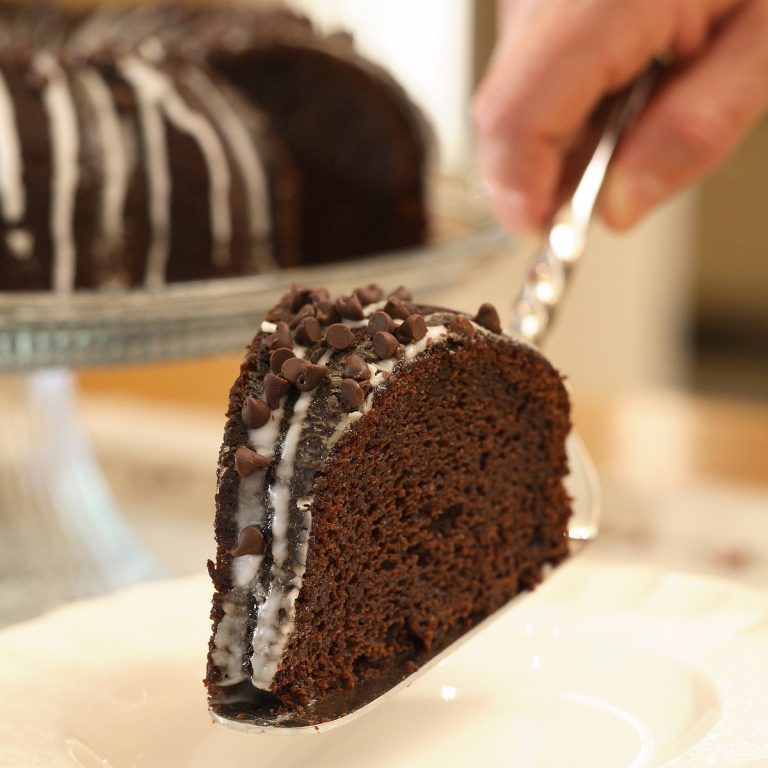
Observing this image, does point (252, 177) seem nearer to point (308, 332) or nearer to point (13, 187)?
point (13, 187)

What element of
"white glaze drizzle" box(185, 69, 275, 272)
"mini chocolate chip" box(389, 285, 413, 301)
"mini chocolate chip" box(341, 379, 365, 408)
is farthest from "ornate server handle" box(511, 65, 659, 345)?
"white glaze drizzle" box(185, 69, 275, 272)

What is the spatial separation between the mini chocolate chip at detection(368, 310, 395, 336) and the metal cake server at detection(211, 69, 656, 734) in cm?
16

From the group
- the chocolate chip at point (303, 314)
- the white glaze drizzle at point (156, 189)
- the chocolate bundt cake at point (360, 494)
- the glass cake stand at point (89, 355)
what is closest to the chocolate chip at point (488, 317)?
the chocolate bundt cake at point (360, 494)

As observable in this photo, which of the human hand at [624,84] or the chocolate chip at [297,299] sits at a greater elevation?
the human hand at [624,84]

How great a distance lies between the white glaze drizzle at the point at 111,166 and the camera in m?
1.21

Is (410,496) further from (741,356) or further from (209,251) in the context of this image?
(741,356)

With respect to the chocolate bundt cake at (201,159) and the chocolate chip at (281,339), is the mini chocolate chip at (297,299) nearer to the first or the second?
the chocolate chip at (281,339)

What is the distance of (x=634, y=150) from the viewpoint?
1.08 m

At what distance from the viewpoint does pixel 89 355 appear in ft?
3.45

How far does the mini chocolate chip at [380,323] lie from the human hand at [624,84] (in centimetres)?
44

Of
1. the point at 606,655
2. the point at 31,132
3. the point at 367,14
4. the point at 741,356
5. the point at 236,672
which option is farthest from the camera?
the point at 741,356

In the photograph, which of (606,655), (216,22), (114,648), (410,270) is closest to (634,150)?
(410,270)

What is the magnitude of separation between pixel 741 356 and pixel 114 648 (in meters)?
3.19

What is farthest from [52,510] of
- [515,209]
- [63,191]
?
[515,209]
